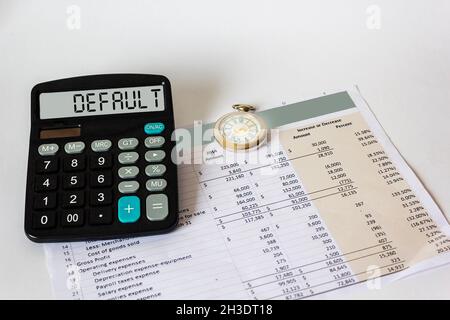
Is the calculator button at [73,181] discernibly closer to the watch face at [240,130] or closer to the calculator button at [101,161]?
the calculator button at [101,161]

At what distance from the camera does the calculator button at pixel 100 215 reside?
0.53 m

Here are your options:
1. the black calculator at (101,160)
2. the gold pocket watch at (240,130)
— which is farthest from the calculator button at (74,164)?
the gold pocket watch at (240,130)

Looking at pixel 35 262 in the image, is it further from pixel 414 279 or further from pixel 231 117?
pixel 414 279

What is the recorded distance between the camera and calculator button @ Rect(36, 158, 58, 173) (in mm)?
554

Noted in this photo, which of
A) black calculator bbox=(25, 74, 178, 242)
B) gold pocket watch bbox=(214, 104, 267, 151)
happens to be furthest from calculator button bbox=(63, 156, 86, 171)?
gold pocket watch bbox=(214, 104, 267, 151)

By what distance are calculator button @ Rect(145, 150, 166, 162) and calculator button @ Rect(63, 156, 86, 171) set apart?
0.21 feet

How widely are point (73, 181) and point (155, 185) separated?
0.08m

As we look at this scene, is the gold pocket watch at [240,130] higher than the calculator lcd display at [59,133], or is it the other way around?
the calculator lcd display at [59,133]

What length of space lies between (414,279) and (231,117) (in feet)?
0.83

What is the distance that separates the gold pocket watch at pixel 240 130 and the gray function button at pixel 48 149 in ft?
0.55

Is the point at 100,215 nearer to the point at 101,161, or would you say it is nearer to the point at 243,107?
the point at 101,161

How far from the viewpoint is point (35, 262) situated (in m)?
0.53

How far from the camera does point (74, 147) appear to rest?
57 cm
